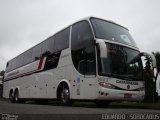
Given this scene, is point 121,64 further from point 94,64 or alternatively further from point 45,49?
point 45,49

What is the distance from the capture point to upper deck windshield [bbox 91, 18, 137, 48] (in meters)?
12.5

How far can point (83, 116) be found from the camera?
615 centimetres

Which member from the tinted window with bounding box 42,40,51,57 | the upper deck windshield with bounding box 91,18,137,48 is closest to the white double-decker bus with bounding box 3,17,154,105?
the upper deck windshield with bounding box 91,18,137,48

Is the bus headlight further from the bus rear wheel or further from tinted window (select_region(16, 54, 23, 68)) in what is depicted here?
tinted window (select_region(16, 54, 23, 68))

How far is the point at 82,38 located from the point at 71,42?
0.99m

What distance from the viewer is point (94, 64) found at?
11891 millimetres

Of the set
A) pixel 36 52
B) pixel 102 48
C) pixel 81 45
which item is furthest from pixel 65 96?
pixel 36 52

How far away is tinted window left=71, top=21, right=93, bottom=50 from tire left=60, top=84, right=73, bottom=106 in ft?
6.39

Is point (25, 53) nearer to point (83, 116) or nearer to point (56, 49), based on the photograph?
point (56, 49)

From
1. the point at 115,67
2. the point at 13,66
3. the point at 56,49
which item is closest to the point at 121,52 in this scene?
the point at 115,67

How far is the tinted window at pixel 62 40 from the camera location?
14.5 m

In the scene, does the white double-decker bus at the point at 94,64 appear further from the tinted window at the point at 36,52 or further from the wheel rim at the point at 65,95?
the tinted window at the point at 36,52

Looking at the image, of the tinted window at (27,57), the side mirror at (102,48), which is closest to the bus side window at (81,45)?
the side mirror at (102,48)

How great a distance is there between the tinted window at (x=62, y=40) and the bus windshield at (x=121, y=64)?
2.77 m
